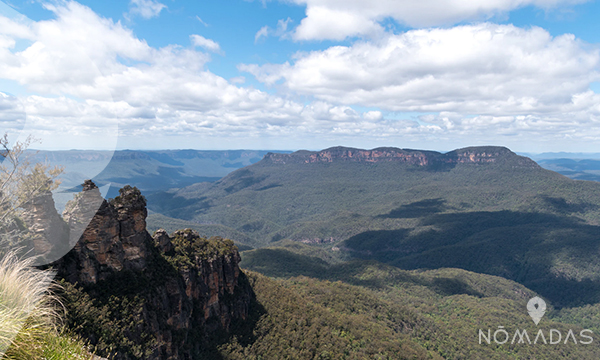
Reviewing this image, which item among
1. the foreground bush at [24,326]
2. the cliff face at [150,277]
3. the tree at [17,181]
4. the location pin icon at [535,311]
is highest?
the tree at [17,181]

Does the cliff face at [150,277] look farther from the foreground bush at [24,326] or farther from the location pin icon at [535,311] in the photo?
the location pin icon at [535,311]

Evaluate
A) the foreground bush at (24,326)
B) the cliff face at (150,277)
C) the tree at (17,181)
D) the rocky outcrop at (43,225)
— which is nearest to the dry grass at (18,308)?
the foreground bush at (24,326)

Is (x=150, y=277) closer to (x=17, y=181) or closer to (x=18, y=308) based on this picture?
(x=17, y=181)

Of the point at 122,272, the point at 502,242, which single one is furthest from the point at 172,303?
the point at 502,242

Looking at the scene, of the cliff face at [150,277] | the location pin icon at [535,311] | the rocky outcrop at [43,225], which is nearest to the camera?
the rocky outcrop at [43,225]

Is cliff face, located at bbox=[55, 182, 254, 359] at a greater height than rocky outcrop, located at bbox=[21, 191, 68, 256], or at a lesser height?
lesser
